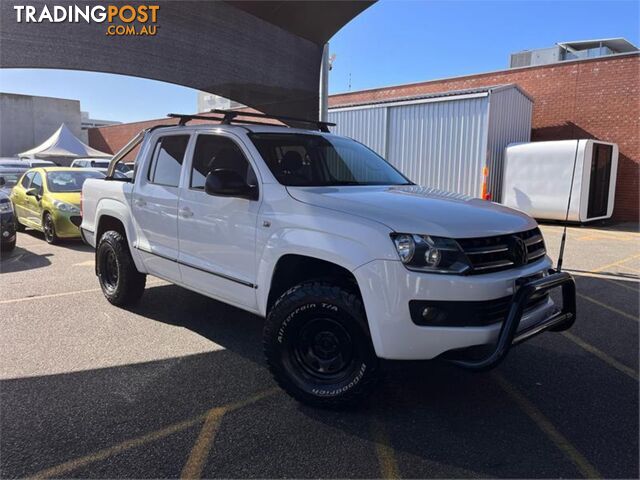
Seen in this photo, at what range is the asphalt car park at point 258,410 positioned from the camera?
2846 mm

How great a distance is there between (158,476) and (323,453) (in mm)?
909

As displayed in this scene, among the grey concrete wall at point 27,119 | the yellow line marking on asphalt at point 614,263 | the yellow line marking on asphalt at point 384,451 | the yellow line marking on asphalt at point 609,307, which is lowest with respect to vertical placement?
the yellow line marking on asphalt at point 384,451

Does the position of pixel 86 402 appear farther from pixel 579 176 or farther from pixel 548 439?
pixel 579 176

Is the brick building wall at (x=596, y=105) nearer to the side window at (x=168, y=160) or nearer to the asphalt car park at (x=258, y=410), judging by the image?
the asphalt car park at (x=258, y=410)

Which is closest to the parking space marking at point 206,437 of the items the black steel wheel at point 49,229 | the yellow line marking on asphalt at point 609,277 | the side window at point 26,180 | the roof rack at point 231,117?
the roof rack at point 231,117

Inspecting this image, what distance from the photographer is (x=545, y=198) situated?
14008mm

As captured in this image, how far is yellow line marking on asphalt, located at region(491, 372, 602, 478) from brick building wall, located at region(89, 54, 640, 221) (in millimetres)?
14324

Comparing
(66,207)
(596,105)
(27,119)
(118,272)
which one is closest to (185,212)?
(118,272)

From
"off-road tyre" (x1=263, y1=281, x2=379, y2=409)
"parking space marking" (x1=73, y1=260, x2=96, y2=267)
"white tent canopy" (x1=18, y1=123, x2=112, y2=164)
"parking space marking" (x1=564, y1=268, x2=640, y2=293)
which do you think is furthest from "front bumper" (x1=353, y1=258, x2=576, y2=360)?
"white tent canopy" (x1=18, y1=123, x2=112, y2=164)

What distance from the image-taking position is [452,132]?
15109mm

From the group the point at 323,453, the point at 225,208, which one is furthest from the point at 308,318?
the point at 225,208

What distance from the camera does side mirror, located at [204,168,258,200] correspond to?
375 centimetres

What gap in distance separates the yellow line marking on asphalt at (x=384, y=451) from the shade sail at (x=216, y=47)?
5827 mm

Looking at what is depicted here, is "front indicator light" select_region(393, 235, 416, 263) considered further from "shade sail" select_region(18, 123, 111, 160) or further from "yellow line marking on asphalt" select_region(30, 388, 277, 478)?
"shade sail" select_region(18, 123, 111, 160)
